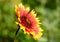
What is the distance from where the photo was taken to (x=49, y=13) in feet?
6.63

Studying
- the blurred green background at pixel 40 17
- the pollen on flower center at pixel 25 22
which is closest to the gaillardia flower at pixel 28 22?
the pollen on flower center at pixel 25 22

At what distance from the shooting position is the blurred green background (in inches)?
68.4

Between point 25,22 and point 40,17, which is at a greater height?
point 40,17

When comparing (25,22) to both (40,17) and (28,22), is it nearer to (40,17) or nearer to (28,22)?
(28,22)

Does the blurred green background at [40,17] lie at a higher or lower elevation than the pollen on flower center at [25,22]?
higher

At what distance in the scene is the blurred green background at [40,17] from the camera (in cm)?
174

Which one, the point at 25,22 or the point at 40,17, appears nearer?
the point at 25,22

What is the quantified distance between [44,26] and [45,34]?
0.06m

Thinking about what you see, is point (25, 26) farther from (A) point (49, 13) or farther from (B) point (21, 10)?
(A) point (49, 13)

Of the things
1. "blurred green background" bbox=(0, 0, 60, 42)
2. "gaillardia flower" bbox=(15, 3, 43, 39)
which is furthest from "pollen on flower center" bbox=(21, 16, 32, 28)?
"blurred green background" bbox=(0, 0, 60, 42)

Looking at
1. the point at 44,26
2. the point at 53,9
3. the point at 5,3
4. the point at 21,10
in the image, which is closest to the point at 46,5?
the point at 53,9

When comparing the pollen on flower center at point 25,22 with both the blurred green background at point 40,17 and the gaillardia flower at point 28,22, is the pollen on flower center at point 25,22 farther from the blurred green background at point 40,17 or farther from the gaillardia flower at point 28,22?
A: the blurred green background at point 40,17

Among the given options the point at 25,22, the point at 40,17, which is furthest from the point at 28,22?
the point at 40,17

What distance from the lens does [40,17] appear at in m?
1.93
